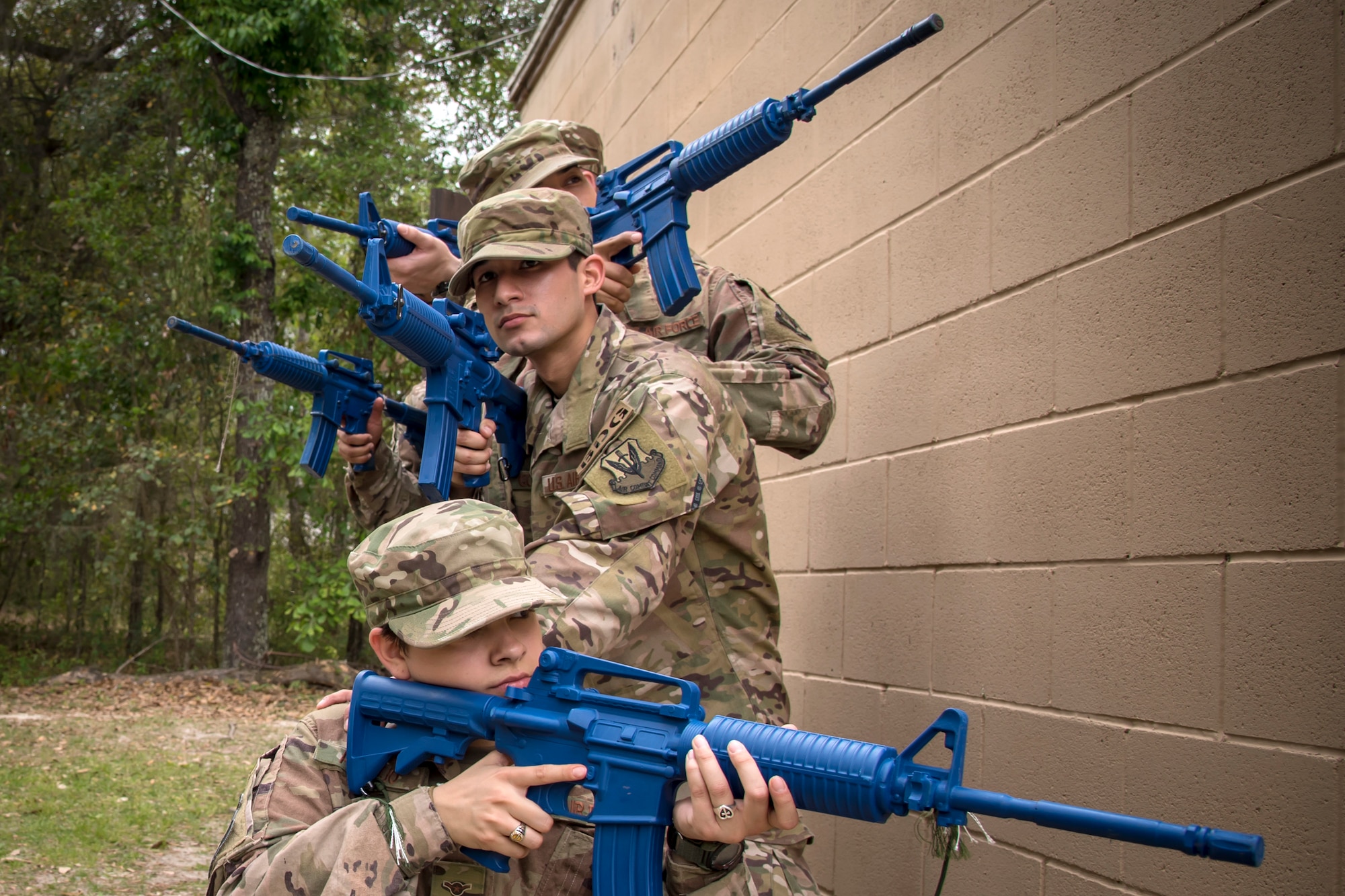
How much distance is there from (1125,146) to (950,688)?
1.37m

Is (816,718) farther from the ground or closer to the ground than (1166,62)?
closer to the ground

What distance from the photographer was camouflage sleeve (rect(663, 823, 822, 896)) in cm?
184

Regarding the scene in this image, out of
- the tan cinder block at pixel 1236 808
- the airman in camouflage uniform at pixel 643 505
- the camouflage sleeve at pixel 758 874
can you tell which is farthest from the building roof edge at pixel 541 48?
the tan cinder block at pixel 1236 808

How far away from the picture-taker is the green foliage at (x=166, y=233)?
1348 cm

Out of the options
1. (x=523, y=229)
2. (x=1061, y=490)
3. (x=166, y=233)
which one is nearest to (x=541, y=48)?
(x=523, y=229)

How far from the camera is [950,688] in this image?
2.90 m

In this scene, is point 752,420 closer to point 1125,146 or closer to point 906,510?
point 906,510

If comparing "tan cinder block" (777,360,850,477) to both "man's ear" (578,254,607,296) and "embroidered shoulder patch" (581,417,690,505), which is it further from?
"embroidered shoulder patch" (581,417,690,505)

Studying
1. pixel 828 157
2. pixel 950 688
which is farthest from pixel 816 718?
pixel 828 157

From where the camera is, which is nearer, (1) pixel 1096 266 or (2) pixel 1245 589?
(2) pixel 1245 589

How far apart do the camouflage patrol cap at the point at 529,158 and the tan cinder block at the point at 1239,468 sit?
1.81 meters

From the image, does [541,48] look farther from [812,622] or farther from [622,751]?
[622,751]

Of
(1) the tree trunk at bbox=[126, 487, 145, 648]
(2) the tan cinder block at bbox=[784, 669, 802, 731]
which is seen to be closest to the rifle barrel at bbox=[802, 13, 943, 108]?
(2) the tan cinder block at bbox=[784, 669, 802, 731]

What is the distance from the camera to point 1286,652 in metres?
1.93
